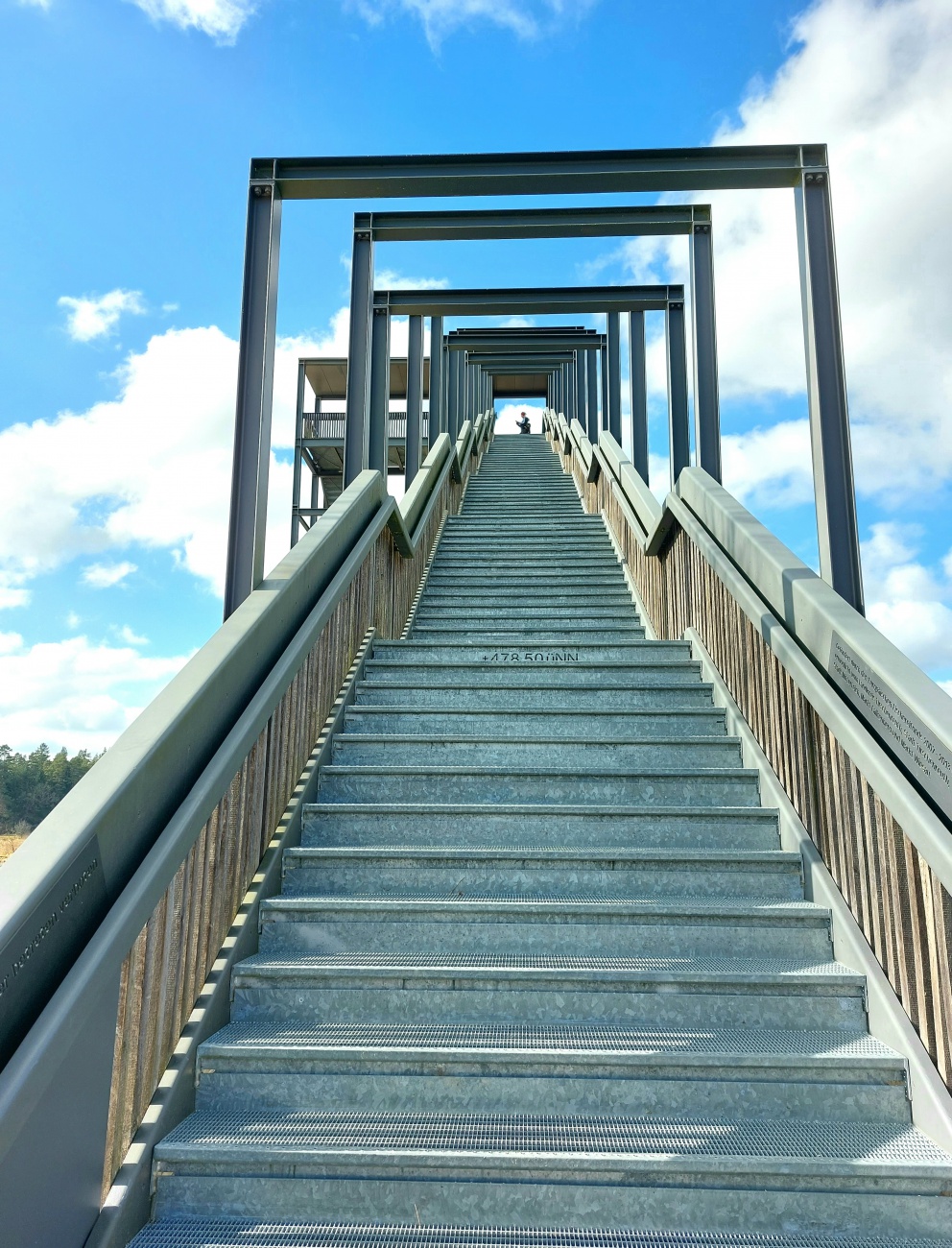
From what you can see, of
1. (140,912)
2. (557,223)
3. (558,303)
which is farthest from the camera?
(558,303)

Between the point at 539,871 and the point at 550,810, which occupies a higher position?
the point at 550,810

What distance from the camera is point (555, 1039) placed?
2275 mm

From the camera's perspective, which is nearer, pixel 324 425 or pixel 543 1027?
pixel 543 1027

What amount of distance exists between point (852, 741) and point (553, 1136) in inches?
47.6

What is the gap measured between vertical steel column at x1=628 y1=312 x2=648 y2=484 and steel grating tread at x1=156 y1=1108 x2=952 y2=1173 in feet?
23.5

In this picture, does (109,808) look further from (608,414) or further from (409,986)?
(608,414)

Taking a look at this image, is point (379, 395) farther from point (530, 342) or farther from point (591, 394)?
point (591, 394)

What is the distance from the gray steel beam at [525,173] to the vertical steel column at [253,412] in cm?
31

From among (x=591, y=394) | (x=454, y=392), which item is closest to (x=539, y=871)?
(x=454, y=392)

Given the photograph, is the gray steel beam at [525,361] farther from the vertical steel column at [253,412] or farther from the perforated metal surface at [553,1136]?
the perforated metal surface at [553,1136]

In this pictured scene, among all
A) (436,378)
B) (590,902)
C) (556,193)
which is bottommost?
(590,902)

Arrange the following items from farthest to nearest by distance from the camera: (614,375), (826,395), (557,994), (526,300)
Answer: (614,375)
(526,300)
(826,395)
(557,994)

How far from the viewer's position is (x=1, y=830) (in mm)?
9914

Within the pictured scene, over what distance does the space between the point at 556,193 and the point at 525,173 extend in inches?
6.8
